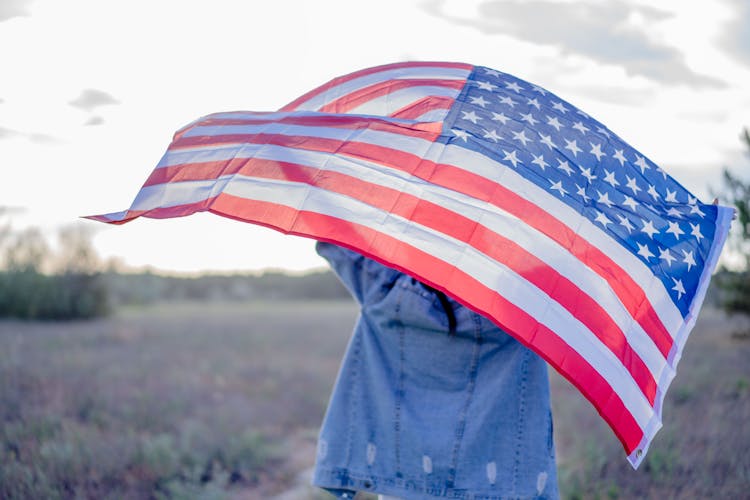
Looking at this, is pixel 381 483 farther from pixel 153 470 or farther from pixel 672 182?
pixel 153 470

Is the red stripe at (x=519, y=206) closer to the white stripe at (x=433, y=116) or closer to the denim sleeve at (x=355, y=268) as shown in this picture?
the white stripe at (x=433, y=116)

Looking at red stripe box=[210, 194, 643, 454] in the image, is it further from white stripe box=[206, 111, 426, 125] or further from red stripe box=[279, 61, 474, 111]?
red stripe box=[279, 61, 474, 111]

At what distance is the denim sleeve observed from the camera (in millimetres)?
2768

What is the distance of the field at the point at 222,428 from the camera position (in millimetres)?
4676

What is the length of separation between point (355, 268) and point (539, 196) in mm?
851

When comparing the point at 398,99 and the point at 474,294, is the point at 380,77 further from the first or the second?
the point at 474,294

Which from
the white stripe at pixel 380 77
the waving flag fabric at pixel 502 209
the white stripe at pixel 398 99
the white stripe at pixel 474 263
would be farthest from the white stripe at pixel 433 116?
the white stripe at pixel 474 263

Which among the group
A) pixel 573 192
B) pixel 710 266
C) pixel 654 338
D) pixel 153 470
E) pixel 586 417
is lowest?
pixel 153 470

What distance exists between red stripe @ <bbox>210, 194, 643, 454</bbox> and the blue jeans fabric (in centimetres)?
29

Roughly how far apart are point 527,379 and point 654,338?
525 millimetres

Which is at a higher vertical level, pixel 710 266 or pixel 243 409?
pixel 710 266

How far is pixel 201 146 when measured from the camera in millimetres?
2734

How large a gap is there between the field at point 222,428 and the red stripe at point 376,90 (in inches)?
120

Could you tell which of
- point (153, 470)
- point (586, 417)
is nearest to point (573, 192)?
point (153, 470)
